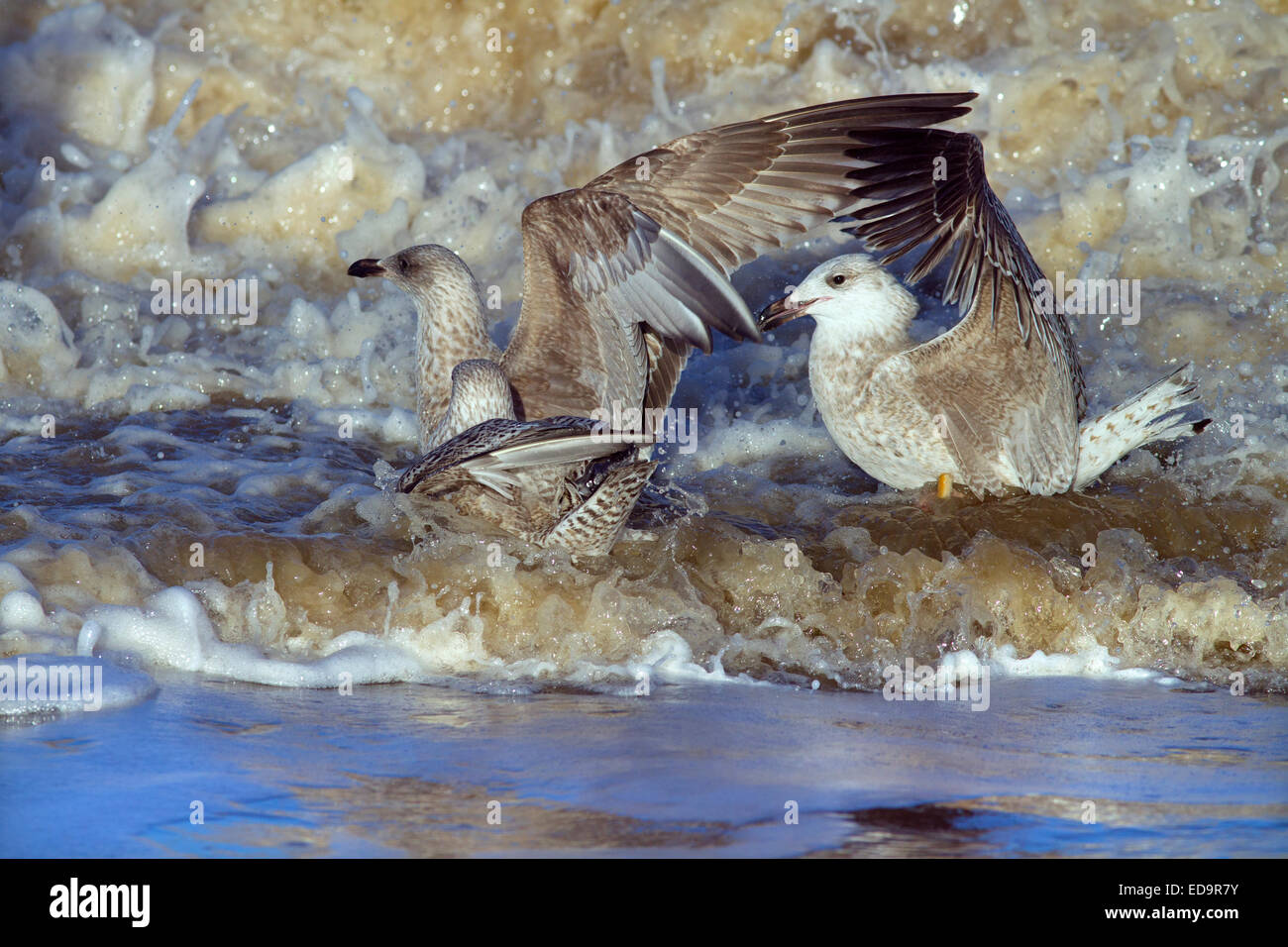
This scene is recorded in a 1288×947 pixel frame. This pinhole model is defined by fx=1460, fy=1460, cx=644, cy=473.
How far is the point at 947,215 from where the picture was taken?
17.8 feet

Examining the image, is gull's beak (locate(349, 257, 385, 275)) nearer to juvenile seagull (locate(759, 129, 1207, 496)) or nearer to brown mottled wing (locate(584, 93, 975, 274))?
brown mottled wing (locate(584, 93, 975, 274))

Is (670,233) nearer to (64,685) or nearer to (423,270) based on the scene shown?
(423,270)

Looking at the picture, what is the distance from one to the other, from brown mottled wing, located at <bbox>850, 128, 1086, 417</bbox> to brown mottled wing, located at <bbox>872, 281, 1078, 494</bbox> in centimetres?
5

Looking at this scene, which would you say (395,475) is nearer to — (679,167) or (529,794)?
(679,167)

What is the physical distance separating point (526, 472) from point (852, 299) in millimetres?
1605

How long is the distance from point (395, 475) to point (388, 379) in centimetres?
147

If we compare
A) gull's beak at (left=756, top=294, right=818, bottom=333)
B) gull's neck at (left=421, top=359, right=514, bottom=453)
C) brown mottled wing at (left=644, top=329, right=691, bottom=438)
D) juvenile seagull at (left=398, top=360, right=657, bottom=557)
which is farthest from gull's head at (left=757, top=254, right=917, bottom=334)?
gull's neck at (left=421, top=359, right=514, bottom=453)

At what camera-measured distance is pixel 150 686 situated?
3.89 meters

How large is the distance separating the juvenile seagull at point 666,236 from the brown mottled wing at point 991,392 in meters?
0.68

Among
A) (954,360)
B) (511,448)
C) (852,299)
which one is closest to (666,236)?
(852,299)

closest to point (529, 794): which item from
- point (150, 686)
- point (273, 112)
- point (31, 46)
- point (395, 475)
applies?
point (150, 686)

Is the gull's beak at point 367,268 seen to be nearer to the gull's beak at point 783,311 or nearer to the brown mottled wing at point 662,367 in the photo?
the brown mottled wing at point 662,367

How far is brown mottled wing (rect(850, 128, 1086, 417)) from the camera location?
5336 mm

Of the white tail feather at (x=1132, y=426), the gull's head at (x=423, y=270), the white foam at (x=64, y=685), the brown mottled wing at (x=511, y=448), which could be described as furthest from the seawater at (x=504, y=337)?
the gull's head at (x=423, y=270)
